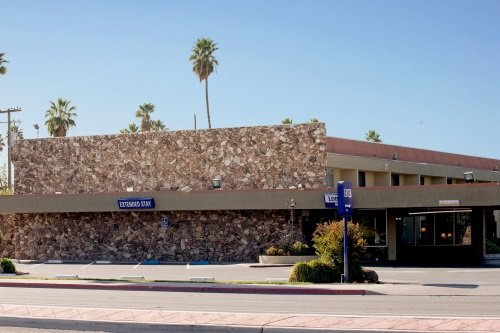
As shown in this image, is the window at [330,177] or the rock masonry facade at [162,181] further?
the window at [330,177]

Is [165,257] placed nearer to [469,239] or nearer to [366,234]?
[366,234]

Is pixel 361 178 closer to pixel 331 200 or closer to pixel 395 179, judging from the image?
pixel 395 179

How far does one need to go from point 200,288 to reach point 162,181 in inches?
883

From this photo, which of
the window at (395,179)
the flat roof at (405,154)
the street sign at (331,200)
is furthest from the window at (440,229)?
the window at (395,179)

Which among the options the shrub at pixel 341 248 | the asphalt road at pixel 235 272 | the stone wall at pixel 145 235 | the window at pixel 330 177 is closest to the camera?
the shrub at pixel 341 248

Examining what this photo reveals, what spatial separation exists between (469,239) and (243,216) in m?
13.6

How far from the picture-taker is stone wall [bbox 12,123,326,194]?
138ft

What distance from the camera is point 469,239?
43188 millimetres

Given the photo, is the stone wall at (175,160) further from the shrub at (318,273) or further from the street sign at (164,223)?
the shrub at (318,273)

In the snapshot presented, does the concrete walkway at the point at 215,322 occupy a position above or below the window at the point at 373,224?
below

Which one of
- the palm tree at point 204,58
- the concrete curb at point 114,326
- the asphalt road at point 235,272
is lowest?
the asphalt road at point 235,272

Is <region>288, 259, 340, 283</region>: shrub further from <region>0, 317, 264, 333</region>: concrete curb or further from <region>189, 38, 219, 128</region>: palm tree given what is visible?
<region>189, 38, 219, 128</region>: palm tree

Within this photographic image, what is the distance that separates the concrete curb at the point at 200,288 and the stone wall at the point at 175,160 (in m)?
18.5

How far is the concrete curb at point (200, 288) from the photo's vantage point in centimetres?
2178
